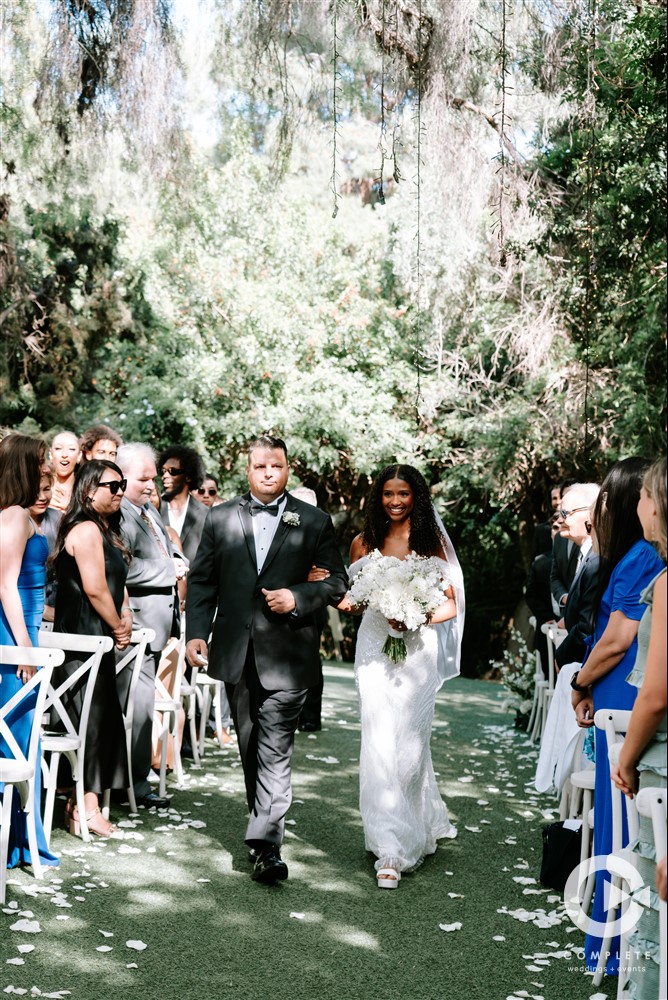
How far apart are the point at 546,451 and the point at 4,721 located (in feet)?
31.1

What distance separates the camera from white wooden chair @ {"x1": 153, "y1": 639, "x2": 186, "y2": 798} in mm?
6457

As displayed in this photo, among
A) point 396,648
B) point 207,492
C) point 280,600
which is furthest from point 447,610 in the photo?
point 207,492

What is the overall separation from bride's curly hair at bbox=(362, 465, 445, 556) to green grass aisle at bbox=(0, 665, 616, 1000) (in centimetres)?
156

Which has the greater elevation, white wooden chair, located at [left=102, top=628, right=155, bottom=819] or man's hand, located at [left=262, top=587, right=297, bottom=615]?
man's hand, located at [left=262, top=587, right=297, bottom=615]

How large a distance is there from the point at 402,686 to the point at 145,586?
69.1 inches

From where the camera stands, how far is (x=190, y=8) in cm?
688

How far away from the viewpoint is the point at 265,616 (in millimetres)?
5031

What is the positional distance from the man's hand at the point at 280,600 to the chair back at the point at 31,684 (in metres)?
0.93

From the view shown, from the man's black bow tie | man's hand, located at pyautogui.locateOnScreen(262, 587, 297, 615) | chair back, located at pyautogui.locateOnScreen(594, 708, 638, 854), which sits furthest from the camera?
the man's black bow tie

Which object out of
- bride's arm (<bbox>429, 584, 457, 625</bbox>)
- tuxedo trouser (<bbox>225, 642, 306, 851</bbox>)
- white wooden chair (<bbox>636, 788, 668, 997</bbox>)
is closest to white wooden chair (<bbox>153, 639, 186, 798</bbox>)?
tuxedo trouser (<bbox>225, 642, 306, 851</bbox>)

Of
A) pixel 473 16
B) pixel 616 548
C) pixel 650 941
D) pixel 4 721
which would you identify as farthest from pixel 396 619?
pixel 473 16

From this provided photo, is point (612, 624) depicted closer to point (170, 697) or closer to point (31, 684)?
point (31, 684)

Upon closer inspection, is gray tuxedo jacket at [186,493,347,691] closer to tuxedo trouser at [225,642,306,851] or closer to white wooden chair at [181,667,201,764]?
tuxedo trouser at [225,642,306,851]

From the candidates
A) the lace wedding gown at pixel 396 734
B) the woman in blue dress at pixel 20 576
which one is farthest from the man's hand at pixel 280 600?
the woman in blue dress at pixel 20 576
